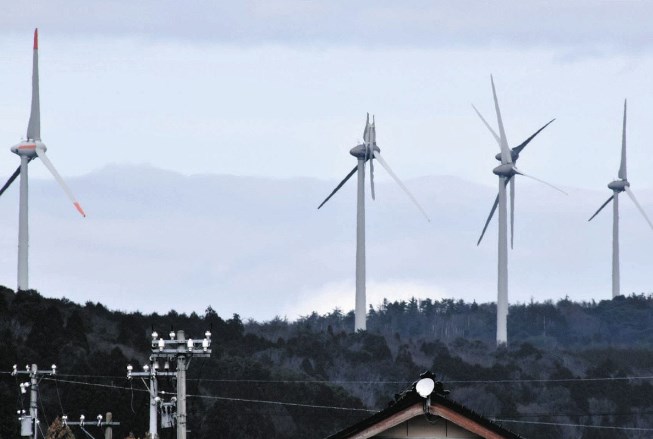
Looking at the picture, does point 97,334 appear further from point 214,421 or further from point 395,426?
point 395,426

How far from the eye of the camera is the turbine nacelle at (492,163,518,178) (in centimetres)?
19320

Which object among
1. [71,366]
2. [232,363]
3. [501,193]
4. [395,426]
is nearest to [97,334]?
[232,363]

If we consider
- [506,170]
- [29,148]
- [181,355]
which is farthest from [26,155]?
[181,355]

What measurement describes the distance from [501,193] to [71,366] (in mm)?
60699

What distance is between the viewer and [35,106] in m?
157

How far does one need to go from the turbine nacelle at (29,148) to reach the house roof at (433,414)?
123066mm

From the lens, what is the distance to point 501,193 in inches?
7746

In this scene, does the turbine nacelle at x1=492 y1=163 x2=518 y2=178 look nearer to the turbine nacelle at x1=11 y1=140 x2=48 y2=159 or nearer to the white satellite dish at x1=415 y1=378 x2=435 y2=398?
the turbine nacelle at x1=11 y1=140 x2=48 y2=159

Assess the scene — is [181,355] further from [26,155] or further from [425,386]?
[26,155]

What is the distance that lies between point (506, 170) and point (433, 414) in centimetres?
15830

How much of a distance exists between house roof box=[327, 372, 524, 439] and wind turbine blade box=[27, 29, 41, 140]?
374 feet

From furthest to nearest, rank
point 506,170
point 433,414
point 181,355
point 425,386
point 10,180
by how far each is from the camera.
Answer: point 506,170 → point 10,180 → point 181,355 → point 433,414 → point 425,386

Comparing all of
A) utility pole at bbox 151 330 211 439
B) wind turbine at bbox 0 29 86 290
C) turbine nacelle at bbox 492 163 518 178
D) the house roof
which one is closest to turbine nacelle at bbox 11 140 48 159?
wind turbine at bbox 0 29 86 290

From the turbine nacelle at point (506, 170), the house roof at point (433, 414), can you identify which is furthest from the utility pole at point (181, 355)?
the turbine nacelle at point (506, 170)
